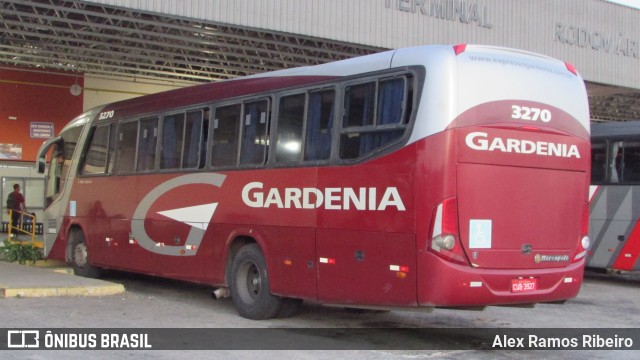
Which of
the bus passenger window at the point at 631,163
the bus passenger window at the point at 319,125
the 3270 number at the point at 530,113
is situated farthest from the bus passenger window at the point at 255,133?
the bus passenger window at the point at 631,163

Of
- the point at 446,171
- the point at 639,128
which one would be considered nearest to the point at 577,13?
A: the point at 639,128

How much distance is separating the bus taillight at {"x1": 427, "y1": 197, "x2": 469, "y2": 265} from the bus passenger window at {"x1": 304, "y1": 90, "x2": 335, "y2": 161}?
1.81m

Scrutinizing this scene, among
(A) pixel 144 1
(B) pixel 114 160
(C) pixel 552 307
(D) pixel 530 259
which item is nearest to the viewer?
(D) pixel 530 259

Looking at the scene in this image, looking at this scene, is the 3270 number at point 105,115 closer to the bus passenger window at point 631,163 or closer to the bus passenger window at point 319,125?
the bus passenger window at point 319,125

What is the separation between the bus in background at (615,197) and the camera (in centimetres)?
1484

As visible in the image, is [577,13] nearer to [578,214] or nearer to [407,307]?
[578,214]

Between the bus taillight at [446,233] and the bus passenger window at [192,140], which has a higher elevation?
the bus passenger window at [192,140]

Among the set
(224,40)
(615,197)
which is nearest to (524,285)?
(615,197)

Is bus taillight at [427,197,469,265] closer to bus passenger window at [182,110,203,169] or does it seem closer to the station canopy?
bus passenger window at [182,110,203,169]

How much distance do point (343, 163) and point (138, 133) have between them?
207 inches

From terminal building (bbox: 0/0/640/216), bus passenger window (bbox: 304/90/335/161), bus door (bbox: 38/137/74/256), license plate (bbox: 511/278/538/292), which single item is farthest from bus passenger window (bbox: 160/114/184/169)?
license plate (bbox: 511/278/538/292)

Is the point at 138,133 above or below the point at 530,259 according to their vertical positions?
above

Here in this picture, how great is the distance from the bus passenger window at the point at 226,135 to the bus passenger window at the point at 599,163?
866 centimetres

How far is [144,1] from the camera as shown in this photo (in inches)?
626
